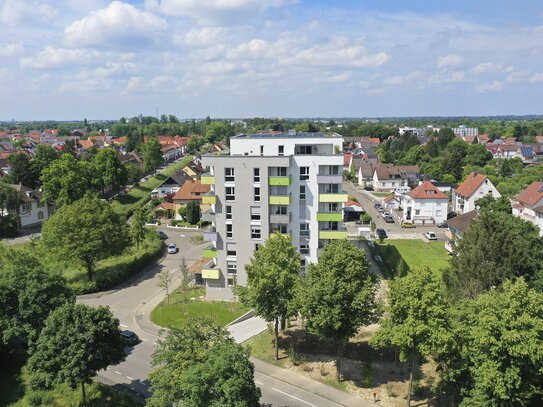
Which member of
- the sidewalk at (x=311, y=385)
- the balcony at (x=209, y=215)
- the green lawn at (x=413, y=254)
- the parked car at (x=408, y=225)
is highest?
the balcony at (x=209, y=215)

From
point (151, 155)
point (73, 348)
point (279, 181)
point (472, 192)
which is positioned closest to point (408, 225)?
point (472, 192)

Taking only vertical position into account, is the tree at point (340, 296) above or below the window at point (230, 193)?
below

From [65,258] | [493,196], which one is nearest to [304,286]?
[65,258]

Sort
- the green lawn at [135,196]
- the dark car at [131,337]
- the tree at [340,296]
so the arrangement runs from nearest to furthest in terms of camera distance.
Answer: the tree at [340,296]
the dark car at [131,337]
the green lawn at [135,196]

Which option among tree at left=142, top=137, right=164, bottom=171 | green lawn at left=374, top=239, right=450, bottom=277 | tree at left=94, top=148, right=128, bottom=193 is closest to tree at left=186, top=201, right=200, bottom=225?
tree at left=94, top=148, right=128, bottom=193

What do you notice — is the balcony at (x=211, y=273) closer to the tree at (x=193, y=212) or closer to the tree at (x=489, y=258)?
the tree at (x=489, y=258)

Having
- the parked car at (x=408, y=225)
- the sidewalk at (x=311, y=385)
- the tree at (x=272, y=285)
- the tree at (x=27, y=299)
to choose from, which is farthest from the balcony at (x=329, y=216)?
the parked car at (x=408, y=225)

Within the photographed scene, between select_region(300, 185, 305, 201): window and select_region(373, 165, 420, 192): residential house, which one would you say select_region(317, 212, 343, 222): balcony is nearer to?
select_region(300, 185, 305, 201): window
